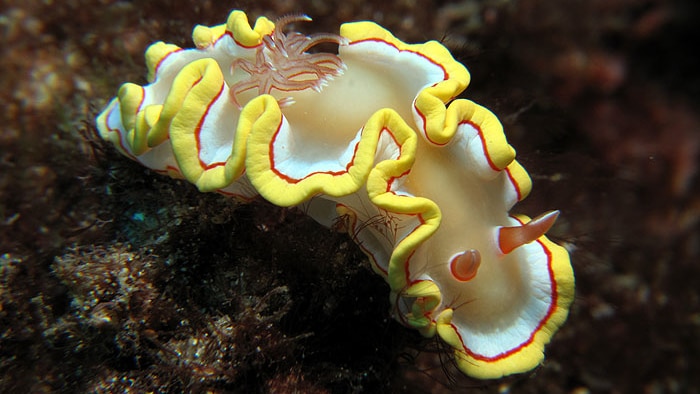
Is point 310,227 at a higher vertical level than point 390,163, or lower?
lower

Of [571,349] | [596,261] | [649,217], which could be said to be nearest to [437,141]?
[596,261]

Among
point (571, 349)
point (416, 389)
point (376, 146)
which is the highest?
point (376, 146)

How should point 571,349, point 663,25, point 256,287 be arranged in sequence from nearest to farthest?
point 256,287 → point 571,349 → point 663,25

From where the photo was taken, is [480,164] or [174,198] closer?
[480,164]

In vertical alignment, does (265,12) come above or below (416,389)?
above

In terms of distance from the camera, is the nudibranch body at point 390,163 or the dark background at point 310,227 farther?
the dark background at point 310,227

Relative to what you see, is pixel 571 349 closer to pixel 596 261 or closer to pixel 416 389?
pixel 596 261

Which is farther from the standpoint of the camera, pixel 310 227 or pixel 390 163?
pixel 310 227

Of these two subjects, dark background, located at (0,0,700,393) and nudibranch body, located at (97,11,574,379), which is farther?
dark background, located at (0,0,700,393)
